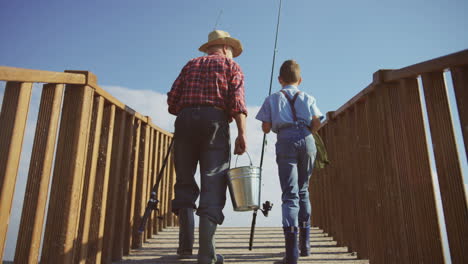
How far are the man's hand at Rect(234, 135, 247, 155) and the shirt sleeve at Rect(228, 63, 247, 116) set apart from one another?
202 millimetres

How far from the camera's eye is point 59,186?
82.6 inches

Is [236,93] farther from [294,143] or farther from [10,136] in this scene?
[10,136]

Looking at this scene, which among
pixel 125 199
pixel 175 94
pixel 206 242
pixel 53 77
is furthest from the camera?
pixel 125 199

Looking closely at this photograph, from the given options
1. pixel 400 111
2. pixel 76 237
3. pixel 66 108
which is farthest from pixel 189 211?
pixel 400 111

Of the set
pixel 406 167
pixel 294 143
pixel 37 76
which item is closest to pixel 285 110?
pixel 294 143

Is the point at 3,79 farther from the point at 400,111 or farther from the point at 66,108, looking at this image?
the point at 400,111

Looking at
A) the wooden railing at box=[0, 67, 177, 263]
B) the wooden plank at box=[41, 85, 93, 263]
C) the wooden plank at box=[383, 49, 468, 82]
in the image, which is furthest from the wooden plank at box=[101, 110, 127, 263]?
the wooden plank at box=[383, 49, 468, 82]

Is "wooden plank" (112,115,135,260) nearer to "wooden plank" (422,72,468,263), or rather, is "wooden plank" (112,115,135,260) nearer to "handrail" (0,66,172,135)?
"handrail" (0,66,172,135)

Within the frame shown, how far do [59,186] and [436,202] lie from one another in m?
2.38

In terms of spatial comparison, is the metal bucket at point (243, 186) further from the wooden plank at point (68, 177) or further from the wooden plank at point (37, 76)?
the wooden plank at point (37, 76)

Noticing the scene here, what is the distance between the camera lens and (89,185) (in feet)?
7.64

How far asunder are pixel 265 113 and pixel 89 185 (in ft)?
5.13

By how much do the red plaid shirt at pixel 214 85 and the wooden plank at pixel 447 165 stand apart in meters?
1.27

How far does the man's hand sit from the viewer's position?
259 centimetres
